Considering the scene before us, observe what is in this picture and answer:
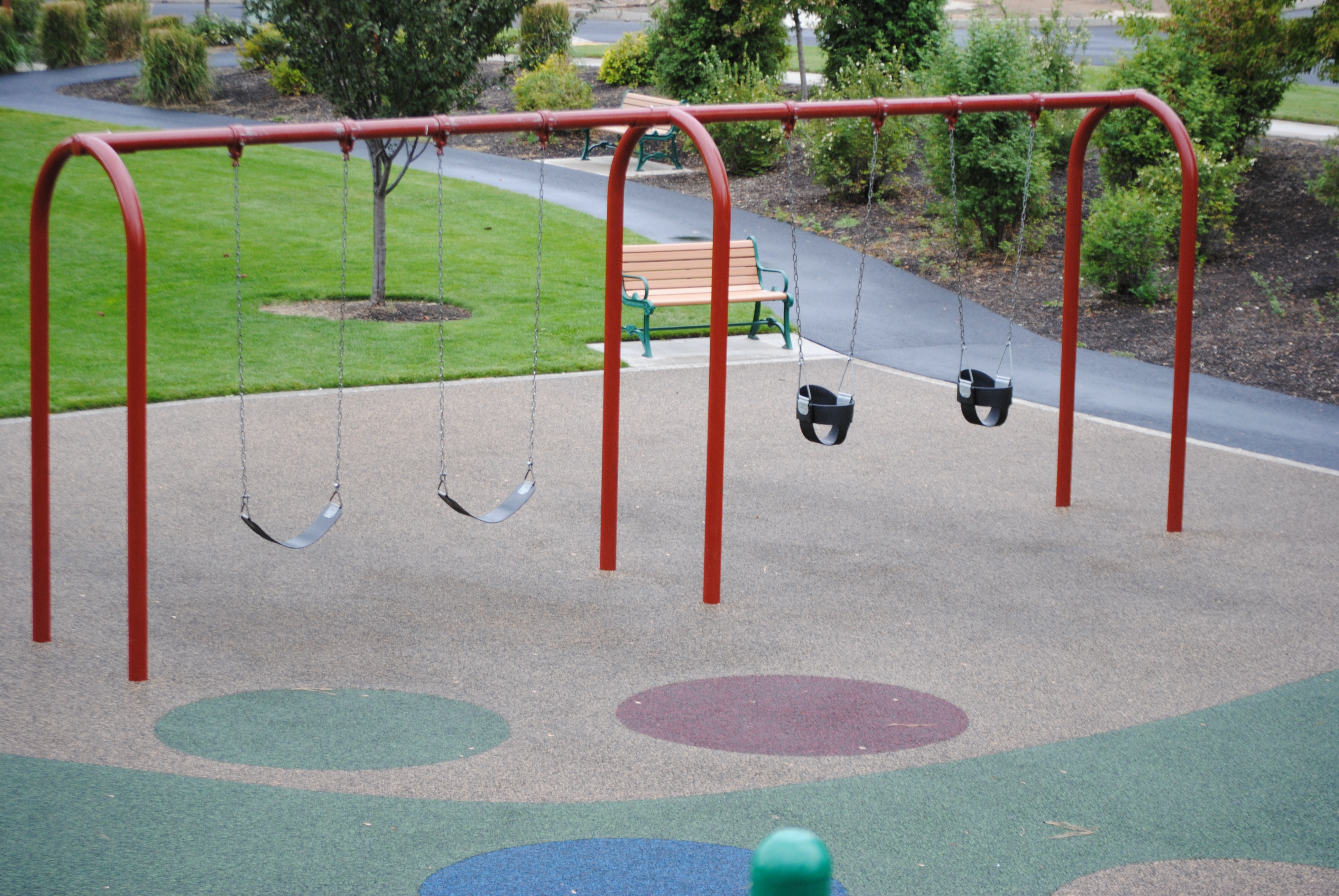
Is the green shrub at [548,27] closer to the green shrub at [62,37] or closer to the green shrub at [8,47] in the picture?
the green shrub at [62,37]

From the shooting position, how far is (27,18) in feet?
95.0

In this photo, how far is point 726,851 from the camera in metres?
4.47

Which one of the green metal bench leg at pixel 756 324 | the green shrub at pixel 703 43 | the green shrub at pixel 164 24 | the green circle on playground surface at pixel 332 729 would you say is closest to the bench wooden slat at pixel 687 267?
the green metal bench leg at pixel 756 324

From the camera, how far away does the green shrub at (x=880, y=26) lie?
68.4 ft

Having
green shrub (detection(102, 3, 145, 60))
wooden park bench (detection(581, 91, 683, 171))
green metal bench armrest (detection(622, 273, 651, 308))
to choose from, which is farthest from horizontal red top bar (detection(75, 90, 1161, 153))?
green shrub (detection(102, 3, 145, 60))

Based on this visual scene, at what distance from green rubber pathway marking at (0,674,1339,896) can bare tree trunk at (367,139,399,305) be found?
7.96 metres

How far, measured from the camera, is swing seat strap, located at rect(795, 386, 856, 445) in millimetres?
7184

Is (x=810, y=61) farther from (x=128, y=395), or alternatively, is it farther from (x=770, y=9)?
(x=128, y=395)

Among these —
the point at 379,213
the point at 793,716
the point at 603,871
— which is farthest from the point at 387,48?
the point at 603,871

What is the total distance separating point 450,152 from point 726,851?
59.9ft

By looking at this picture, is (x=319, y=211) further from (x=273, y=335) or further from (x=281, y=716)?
(x=281, y=716)

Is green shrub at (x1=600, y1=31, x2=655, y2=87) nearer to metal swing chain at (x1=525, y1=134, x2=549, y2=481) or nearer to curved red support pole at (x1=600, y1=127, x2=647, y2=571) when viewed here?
metal swing chain at (x1=525, y1=134, x2=549, y2=481)

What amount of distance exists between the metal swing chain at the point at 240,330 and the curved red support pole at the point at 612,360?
1.84 meters

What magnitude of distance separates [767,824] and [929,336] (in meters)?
8.84
